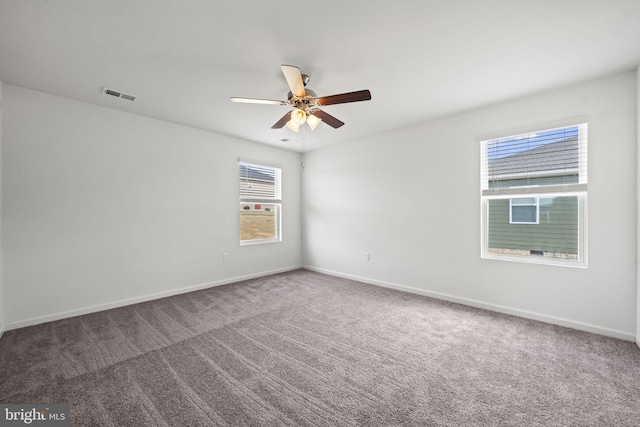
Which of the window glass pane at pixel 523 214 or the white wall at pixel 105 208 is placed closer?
the white wall at pixel 105 208

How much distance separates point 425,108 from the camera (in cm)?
335

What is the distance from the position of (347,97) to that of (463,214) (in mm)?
2312

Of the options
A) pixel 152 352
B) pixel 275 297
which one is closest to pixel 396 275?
pixel 275 297

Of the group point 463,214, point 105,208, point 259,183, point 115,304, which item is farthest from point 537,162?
point 115,304

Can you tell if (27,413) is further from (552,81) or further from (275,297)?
(552,81)

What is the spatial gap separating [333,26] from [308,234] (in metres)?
4.12

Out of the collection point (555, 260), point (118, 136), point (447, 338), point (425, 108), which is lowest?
point (447, 338)

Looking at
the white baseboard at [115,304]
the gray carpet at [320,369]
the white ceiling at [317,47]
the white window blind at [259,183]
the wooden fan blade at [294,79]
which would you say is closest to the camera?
the gray carpet at [320,369]

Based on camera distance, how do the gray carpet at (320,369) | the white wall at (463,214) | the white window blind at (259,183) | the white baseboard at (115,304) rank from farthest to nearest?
the white window blind at (259,183)
the white baseboard at (115,304)
the white wall at (463,214)
the gray carpet at (320,369)

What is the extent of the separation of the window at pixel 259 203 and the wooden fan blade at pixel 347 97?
2.75 metres

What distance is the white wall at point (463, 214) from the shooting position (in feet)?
8.37

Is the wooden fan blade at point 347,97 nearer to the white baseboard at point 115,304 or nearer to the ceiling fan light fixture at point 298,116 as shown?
the ceiling fan light fixture at point 298,116

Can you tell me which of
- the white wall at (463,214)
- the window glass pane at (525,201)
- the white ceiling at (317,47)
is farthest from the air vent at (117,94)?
the window glass pane at (525,201)

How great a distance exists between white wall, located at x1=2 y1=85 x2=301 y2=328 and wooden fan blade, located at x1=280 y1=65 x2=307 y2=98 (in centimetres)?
245
